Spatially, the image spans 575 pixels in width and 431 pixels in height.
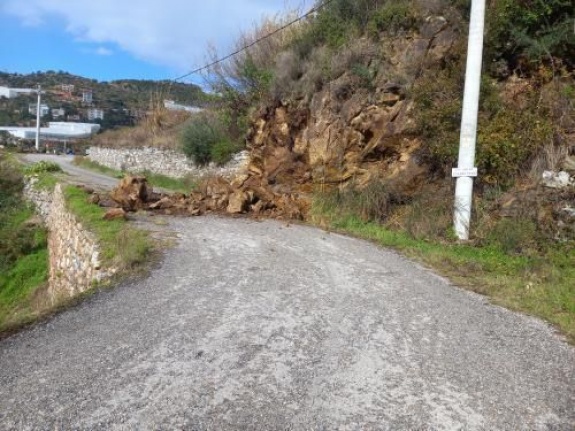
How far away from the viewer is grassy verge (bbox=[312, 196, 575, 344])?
17.5 ft

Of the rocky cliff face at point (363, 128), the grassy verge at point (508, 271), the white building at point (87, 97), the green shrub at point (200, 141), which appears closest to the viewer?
the grassy verge at point (508, 271)

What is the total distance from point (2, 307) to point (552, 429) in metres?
13.3

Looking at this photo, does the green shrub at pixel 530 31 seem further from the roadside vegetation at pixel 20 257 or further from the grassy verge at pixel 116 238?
the roadside vegetation at pixel 20 257

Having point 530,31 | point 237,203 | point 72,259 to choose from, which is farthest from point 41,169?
point 530,31

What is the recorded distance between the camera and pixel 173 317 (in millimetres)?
4492

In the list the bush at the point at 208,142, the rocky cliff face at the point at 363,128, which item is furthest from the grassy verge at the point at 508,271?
the bush at the point at 208,142

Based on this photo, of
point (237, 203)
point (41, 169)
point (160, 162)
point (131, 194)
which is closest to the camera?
point (237, 203)

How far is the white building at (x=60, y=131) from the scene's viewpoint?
6479 centimetres

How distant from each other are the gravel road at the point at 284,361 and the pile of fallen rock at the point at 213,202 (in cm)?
572

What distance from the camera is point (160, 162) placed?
23.4 metres

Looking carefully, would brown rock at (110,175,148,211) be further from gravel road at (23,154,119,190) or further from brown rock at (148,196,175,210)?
gravel road at (23,154,119,190)

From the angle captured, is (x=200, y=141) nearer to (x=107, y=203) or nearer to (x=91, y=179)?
(x=91, y=179)

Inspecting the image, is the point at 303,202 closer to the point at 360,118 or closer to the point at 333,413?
the point at 360,118

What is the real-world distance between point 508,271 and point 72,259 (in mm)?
8349
